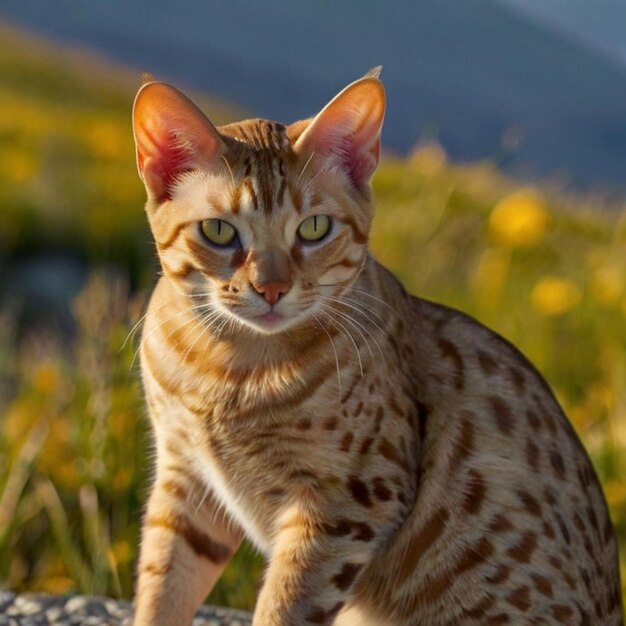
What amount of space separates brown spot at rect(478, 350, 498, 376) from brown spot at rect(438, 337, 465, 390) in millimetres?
56

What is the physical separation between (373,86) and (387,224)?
417 cm

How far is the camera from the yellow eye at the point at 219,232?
2.44 meters

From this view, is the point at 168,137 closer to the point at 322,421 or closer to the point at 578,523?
the point at 322,421

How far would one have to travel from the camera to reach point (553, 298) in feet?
16.4

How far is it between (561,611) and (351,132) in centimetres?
117

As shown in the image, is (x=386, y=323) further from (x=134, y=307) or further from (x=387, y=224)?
(x=387, y=224)

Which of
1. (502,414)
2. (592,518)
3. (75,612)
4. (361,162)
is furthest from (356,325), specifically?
(75,612)

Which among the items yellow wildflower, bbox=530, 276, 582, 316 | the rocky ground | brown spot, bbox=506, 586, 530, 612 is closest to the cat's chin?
brown spot, bbox=506, 586, 530, 612

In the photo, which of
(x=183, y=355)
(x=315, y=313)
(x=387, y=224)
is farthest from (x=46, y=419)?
(x=387, y=224)

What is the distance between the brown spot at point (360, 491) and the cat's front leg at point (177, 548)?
421 millimetres

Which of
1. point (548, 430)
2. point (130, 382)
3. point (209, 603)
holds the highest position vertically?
point (548, 430)

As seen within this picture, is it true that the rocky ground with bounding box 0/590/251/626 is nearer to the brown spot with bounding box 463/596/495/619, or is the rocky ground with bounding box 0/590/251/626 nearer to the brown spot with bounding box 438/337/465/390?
the brown spot with bounding box 463/596/495/619

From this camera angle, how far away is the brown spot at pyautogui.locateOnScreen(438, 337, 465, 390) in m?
2.80

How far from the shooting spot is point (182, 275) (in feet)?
8.29
